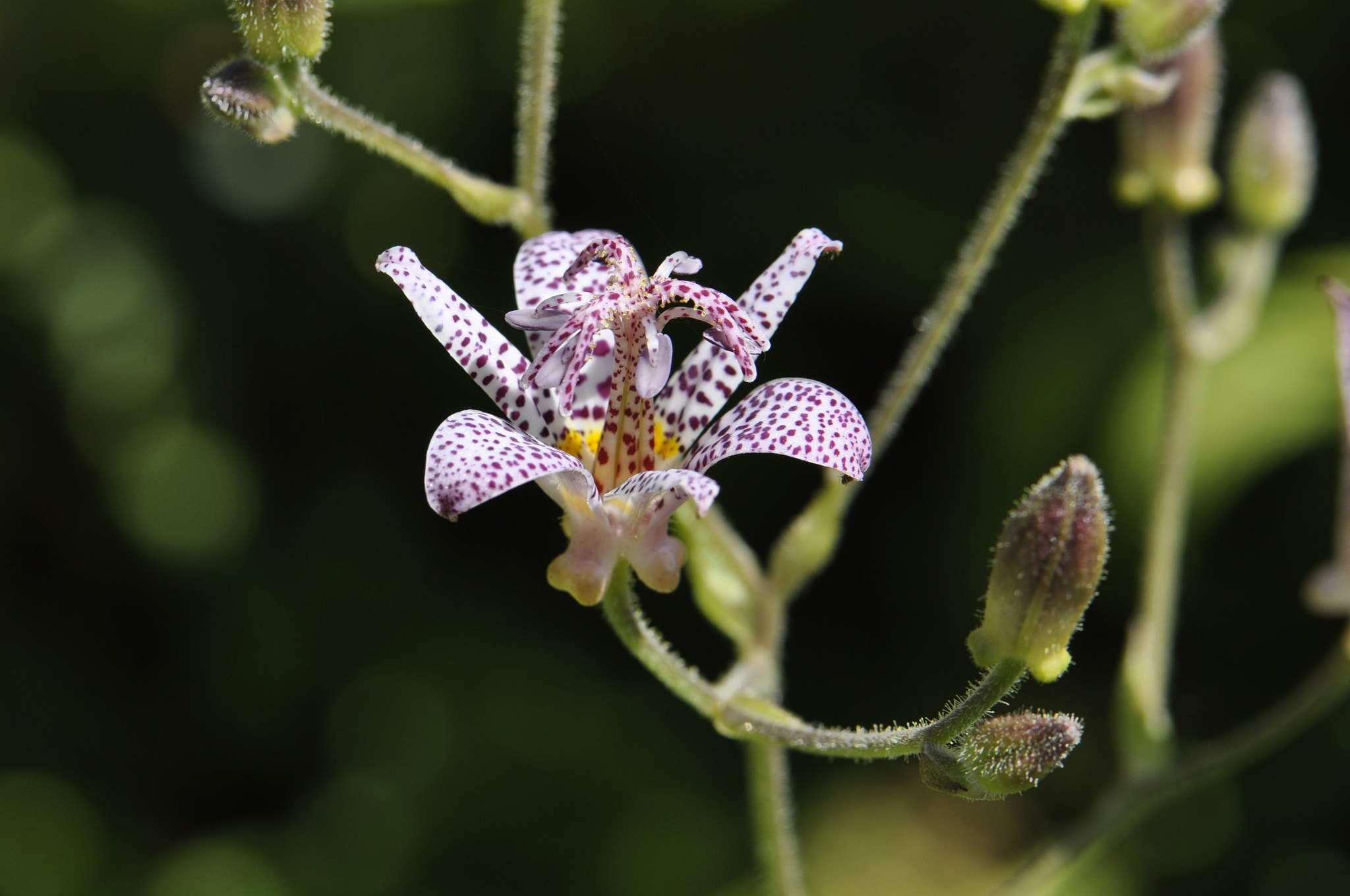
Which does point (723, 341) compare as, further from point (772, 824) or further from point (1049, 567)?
point (772, 824)

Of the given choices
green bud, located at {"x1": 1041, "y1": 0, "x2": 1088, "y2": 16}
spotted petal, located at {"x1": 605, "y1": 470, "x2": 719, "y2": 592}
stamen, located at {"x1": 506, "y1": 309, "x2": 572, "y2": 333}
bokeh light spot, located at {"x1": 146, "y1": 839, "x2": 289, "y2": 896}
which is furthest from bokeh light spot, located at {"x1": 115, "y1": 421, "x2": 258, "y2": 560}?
green bud, located at {"x1": 1041, "y1": 0, "x2": 1088, "y2": 16}

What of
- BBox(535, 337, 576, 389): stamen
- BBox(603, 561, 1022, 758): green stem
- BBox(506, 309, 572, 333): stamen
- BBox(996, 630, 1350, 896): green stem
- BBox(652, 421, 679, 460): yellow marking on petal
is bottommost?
BBox(996, 630, 1350, 896): green stem

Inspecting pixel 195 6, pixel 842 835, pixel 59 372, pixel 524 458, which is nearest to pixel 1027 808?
pixel 842 835

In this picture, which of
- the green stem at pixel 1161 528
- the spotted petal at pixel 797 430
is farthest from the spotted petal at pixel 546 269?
the green stem at pixel 1161 528

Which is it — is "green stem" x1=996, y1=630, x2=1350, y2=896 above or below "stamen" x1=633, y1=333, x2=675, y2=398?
below

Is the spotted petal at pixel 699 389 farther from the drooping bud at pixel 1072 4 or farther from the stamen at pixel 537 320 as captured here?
the drooping bud at pixel 1072 4

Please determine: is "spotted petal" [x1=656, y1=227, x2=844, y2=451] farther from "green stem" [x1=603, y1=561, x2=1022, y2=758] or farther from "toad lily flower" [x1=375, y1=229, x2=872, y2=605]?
"green stem" [x1=603, y1=561, x2=1022, y2=758]
